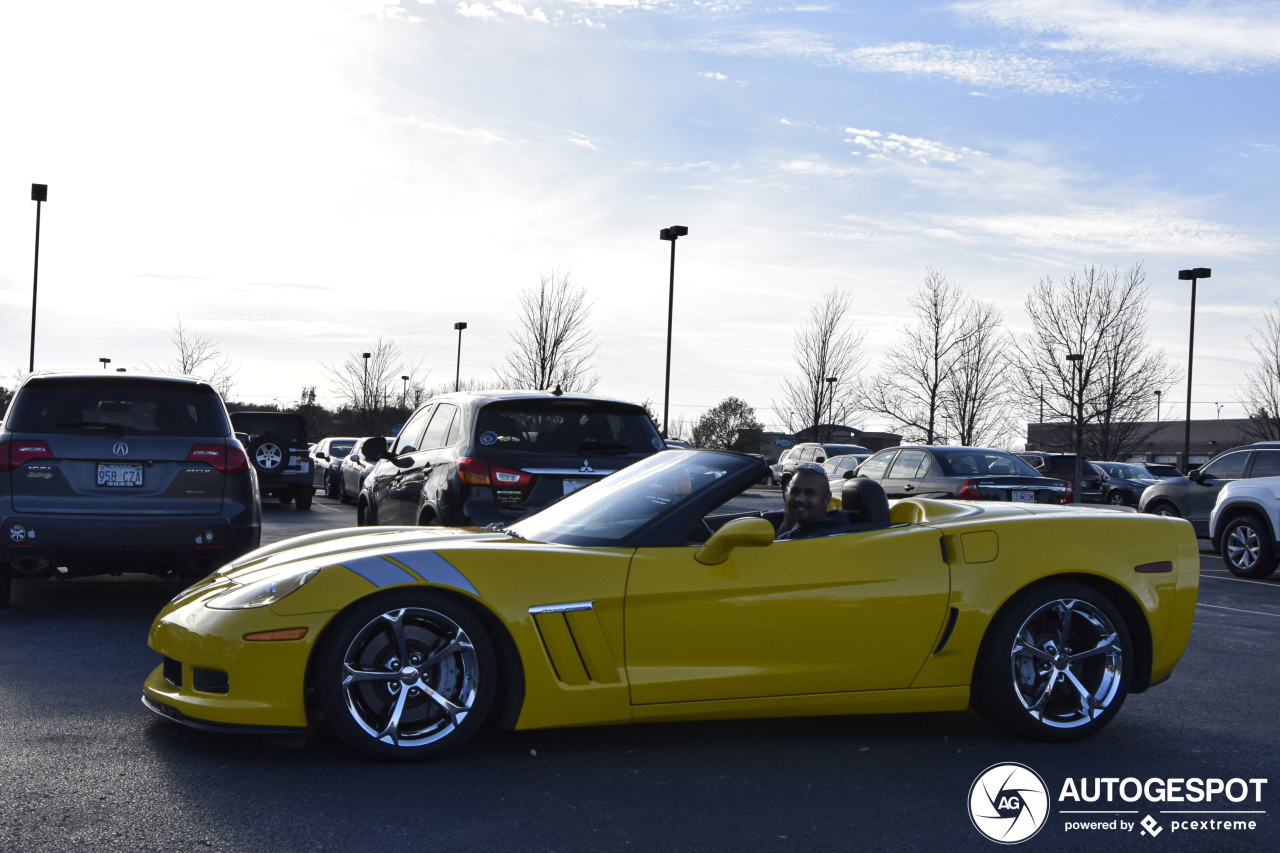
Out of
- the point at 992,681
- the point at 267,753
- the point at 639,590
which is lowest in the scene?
the point at 267,753

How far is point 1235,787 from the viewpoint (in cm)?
432

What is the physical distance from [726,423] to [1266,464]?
233 feet

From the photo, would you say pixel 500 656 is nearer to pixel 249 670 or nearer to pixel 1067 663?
pixel 249 670

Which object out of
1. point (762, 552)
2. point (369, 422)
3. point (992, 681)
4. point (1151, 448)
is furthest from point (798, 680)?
point (1151, 448)

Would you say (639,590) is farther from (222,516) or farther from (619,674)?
(222,516)

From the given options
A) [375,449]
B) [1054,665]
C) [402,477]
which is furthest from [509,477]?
[1054,665]

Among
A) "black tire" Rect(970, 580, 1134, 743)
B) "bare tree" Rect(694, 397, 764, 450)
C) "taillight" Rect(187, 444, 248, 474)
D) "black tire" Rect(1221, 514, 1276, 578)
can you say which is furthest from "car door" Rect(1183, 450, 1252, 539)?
"bare tree" Rect(694, 397, 764, 450)

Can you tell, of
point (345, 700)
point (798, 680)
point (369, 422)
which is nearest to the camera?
point (345, 700)

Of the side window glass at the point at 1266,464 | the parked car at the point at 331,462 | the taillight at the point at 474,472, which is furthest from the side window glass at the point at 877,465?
the parked car at the point at 331,462

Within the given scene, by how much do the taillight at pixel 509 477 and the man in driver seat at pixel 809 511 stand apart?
3.07 meters

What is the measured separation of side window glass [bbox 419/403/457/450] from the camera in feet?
Answer: 29.0

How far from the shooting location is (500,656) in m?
4.41

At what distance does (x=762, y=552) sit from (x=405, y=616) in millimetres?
1421

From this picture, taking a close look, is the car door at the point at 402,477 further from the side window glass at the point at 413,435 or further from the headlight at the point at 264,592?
the headlight at the point at 264,592
